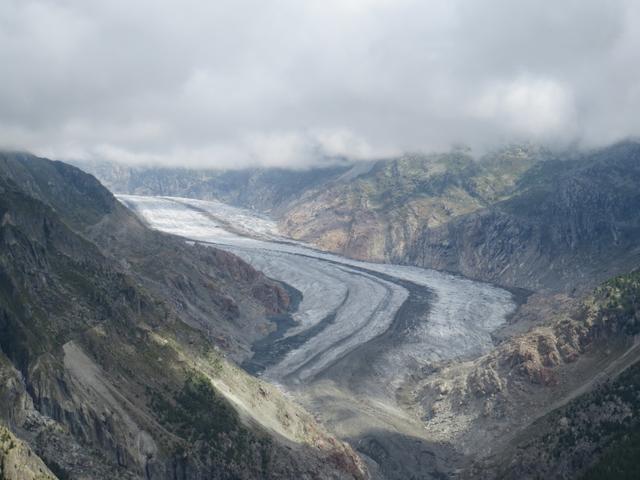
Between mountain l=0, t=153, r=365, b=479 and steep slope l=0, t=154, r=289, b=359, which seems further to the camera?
steep slope l=0, t=154, r=289, b=359

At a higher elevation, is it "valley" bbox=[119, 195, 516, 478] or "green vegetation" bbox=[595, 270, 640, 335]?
"green vegetation" bbox=[595, 270, 640, 335]

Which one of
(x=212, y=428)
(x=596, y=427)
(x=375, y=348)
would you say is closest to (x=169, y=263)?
(x=375, y=348)

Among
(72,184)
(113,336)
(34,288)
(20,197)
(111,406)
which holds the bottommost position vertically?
(111,406)

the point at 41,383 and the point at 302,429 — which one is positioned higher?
the point at 41,383

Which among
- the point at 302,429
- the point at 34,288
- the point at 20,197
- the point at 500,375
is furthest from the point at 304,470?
the point at 20,197

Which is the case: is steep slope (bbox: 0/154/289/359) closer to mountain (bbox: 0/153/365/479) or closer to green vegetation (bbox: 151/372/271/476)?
mountain (bbox: 0/153/365/479)

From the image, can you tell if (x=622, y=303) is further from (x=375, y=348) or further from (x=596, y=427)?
(x=375, y=348)

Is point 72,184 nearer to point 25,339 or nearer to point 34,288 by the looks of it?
point 34,288

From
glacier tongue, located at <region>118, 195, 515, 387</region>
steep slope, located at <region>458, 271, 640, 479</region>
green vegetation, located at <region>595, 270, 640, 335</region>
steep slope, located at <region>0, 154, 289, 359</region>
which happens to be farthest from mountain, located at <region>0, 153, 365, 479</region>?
green vegetation, located at <region>595, 270, 640, 335</region>
